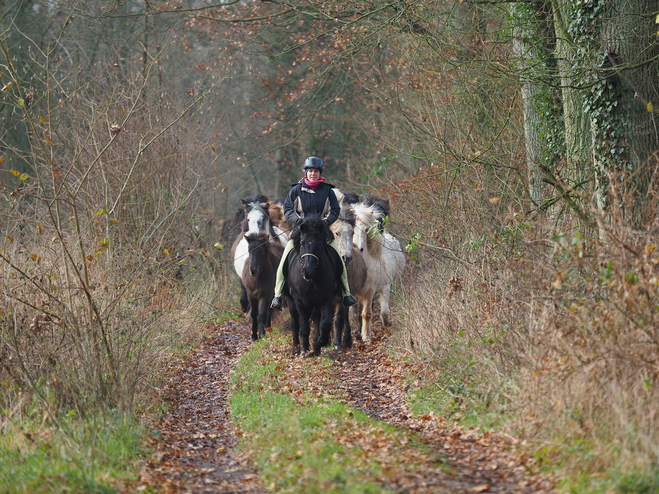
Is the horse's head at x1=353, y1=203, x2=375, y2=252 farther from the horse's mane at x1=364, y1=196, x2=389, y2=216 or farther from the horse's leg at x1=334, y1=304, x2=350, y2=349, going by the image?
the horse's leg at x1=334, y1=304, x2=350, y2=349

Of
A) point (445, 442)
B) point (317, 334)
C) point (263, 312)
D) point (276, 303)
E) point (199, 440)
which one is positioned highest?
point (276, 303)

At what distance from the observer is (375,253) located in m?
14.0

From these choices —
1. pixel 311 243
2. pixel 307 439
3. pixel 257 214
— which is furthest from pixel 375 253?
pixel 307 439

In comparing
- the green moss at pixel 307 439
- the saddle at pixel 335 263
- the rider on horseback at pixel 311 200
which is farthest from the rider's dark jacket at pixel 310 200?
the green moss at pixel 307 439

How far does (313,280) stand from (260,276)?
2.48 m

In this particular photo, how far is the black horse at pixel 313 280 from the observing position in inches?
436

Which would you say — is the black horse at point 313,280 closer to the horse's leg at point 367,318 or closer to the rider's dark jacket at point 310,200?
the rider's dark jacket at point 310,200

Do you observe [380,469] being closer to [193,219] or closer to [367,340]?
[367,340]

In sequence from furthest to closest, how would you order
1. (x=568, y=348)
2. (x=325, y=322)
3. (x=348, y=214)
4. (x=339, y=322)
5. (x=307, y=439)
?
(x=348, y=214) → (x=339, y=322) → (x=325, y=322) → (x=307, y=439) → (x=568, y=348)

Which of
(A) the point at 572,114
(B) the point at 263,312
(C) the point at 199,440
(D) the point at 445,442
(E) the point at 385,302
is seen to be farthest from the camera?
(E) the point at 385,302

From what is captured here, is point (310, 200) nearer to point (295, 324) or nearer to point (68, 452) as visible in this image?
point (295, 324)

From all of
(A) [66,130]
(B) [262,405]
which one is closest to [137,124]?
(A) [66,130]

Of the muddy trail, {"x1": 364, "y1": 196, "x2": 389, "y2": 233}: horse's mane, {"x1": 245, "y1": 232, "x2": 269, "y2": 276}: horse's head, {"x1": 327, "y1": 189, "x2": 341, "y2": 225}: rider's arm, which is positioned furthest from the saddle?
{"x1": 364, "y1": 196, "x2": 389, "y2": 233}: horse's mane

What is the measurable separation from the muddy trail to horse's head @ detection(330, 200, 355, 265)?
1.68 m
